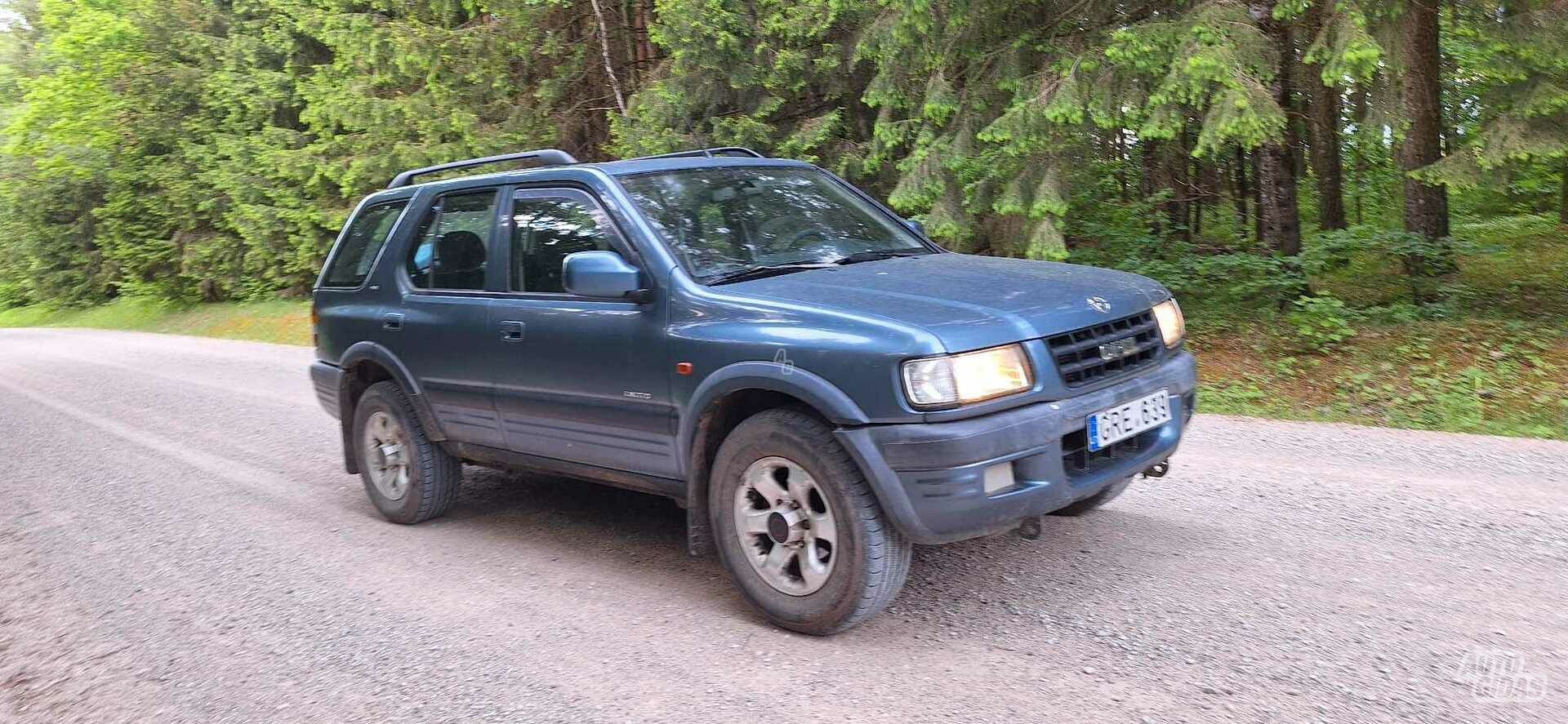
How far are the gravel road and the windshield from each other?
55.6 inches

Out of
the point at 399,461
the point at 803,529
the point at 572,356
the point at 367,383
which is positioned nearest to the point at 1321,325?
the point at 803,529

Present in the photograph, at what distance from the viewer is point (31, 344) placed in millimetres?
24016

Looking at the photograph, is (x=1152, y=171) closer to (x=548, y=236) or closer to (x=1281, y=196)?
(x=1281, y=196)

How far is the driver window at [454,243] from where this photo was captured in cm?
535

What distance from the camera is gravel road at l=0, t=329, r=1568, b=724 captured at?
347 centimetres

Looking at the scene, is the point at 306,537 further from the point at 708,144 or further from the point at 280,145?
the point at 280,145

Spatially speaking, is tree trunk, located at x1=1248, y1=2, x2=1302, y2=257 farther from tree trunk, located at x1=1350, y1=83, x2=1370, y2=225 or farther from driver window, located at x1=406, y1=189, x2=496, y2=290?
driver window, located at x1=406, y1=189, x2=496, y2=290

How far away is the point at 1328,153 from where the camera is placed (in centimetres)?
1508

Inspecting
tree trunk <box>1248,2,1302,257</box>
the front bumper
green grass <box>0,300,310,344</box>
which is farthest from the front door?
green grass <box>0,300,310,344</box>

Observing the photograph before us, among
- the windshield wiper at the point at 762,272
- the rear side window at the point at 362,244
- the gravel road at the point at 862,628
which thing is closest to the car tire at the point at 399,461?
the gravel road at the point at 862,628

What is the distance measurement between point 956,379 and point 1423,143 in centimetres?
874

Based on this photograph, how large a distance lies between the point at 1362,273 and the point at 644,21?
10.8 metres

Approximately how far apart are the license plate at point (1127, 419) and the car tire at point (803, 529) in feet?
2.62

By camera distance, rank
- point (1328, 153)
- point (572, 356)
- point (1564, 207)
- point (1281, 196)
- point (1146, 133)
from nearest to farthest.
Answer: point (572, 356)
point (1146, 133)
point (1281, 196)
point (1328, 153)
point (1564, 207)
